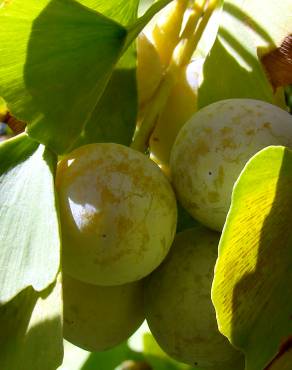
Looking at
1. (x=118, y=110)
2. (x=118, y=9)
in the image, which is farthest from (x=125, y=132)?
(x=118, y=9)

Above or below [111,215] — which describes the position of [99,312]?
below

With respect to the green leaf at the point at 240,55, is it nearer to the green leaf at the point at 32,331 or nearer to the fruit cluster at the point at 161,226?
the fruit cluster at the point at 161,226

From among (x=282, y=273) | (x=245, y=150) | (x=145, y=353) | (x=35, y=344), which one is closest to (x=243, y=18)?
(x=245, y=150)

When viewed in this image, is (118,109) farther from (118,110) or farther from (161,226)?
(161,226)

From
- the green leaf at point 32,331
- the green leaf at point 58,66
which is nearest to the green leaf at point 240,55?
the green leaf at point 58,66

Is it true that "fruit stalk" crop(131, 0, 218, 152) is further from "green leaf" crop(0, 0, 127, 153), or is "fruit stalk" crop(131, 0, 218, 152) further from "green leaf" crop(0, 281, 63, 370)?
"green leaf" crop(0, 281, 63, 370)

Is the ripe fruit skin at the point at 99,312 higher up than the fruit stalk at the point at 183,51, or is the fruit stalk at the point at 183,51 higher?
the fruit stalk at the point at 183,51
